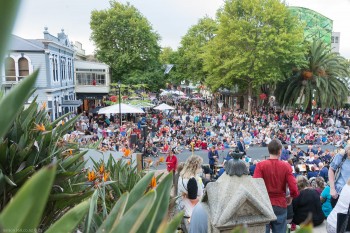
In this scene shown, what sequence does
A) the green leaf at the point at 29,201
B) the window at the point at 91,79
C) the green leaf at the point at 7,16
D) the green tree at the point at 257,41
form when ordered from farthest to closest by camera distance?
the window at the point at 91,79
the green tree at the point at 257,41
the green leaf at the point at 29,201
the green leaf at the point at 7,16

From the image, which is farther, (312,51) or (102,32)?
(102,32)

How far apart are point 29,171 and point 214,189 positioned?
164 cm

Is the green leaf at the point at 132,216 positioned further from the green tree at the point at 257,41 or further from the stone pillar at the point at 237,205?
the green tree at the point at 257,41

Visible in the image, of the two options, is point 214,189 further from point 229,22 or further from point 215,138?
point 229,22

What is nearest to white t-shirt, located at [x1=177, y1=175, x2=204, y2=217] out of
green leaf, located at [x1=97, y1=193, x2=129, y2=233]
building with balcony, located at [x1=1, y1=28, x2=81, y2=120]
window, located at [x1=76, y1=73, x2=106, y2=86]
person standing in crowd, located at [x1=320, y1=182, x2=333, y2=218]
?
person standing in crowd, located at [x1=320, y1=182, x2=333, y2=218]

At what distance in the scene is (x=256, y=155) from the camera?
17.9 m

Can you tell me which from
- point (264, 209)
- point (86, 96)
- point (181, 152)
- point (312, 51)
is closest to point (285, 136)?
point (181, 152)

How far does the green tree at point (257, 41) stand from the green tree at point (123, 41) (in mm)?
10828

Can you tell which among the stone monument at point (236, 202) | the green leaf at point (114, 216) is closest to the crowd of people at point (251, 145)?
the stone monument at point (236, 202)

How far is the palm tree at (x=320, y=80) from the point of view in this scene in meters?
30.5

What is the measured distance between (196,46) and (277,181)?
4023 cm

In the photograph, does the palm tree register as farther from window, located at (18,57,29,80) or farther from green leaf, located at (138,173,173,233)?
green leaf, located at (138,173,173,233)

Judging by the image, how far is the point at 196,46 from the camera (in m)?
42.9

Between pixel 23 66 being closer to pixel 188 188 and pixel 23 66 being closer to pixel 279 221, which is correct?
pixel 188 188
